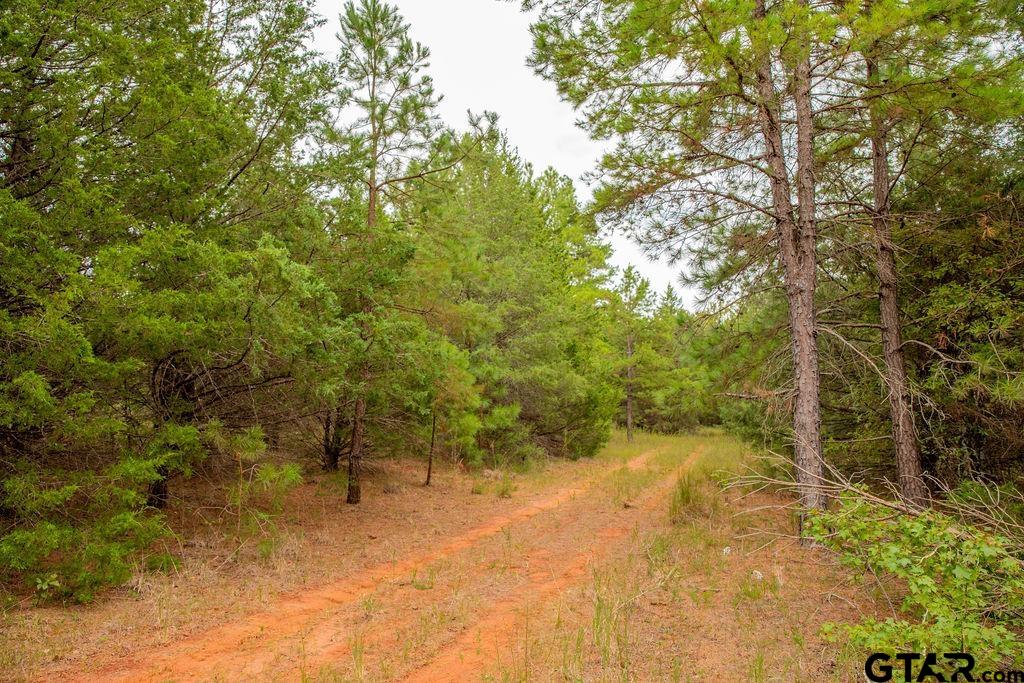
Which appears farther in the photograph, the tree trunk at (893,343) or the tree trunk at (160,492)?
the tree trunk at (893,343)

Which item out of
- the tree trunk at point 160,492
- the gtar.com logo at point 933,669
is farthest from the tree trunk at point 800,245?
the tree trunk at point 160,492

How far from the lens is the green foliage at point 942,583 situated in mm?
3453

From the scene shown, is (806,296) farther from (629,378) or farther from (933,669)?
(629,378)

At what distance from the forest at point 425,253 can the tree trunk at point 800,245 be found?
50 millimetres

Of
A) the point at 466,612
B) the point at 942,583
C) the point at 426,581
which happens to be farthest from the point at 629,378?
the point at 942,583

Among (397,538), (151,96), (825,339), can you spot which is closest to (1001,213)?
(825,339)

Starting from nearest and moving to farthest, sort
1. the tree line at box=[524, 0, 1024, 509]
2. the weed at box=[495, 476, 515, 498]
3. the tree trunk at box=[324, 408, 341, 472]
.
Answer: the tree line at box=[524, 0, 1024, 509] → the tree trunk at box=[324, 408, 341, 472] → the weed at box=[495, 476, 515, 498]

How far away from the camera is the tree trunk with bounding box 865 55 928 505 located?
23.7 ft

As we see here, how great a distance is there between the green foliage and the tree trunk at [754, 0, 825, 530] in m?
2.93

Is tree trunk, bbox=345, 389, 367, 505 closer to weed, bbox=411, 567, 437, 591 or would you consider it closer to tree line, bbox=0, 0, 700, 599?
tree line, bbox=0, 0, 700, 599

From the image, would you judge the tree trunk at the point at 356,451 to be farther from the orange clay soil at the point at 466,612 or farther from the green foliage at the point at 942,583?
the green foliage at the point at 942,583

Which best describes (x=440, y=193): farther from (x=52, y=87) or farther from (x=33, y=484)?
(x=33, y=484)

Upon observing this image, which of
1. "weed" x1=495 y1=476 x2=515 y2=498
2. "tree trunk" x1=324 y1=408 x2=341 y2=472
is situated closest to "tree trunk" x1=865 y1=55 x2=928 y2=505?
"weed" x1=495 y1=476 x2=515 y2=498

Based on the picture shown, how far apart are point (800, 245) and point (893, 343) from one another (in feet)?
6.81
